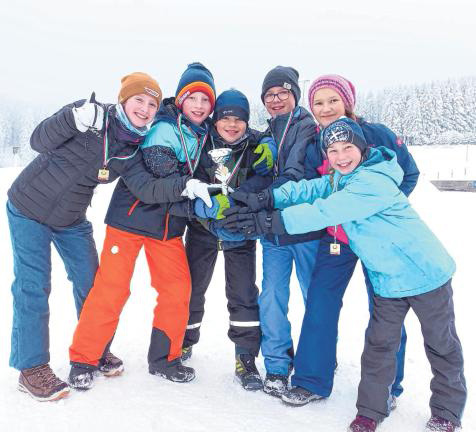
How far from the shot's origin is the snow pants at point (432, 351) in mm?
2521

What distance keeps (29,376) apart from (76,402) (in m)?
0.37

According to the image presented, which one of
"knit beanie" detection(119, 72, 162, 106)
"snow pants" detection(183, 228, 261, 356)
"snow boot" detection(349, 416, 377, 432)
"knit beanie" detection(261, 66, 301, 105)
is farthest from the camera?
"knit beanie" detection(261, 66, 301, 105)

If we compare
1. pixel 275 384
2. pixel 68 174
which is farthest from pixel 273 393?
pixel 68 174

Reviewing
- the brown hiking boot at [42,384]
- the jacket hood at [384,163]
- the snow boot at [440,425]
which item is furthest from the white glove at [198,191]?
the snow boot at [440,425]

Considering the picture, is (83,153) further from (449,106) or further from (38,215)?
(449,106)

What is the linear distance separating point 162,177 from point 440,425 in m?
2.34

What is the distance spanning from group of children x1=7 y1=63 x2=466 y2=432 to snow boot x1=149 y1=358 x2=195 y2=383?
1 cm

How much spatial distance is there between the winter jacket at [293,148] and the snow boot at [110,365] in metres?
1.42

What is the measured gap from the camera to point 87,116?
263 cm

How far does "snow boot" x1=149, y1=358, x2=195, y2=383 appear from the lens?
119 inches

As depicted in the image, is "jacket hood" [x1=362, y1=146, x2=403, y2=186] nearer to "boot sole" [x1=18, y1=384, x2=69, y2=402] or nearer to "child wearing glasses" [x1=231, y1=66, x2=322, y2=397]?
"child wearing glasses" [x1=231, y1=66, x2=322, y2=397]

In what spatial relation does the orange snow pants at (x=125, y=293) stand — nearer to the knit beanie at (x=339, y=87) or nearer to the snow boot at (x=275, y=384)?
the snow boot at (x=275, y=384)

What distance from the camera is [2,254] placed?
21.6 ft

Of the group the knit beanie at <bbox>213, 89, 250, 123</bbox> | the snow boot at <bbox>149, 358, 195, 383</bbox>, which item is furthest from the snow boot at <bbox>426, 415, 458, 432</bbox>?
the knit beanie at <bbox>213, 89, 250, 123</bbox>
